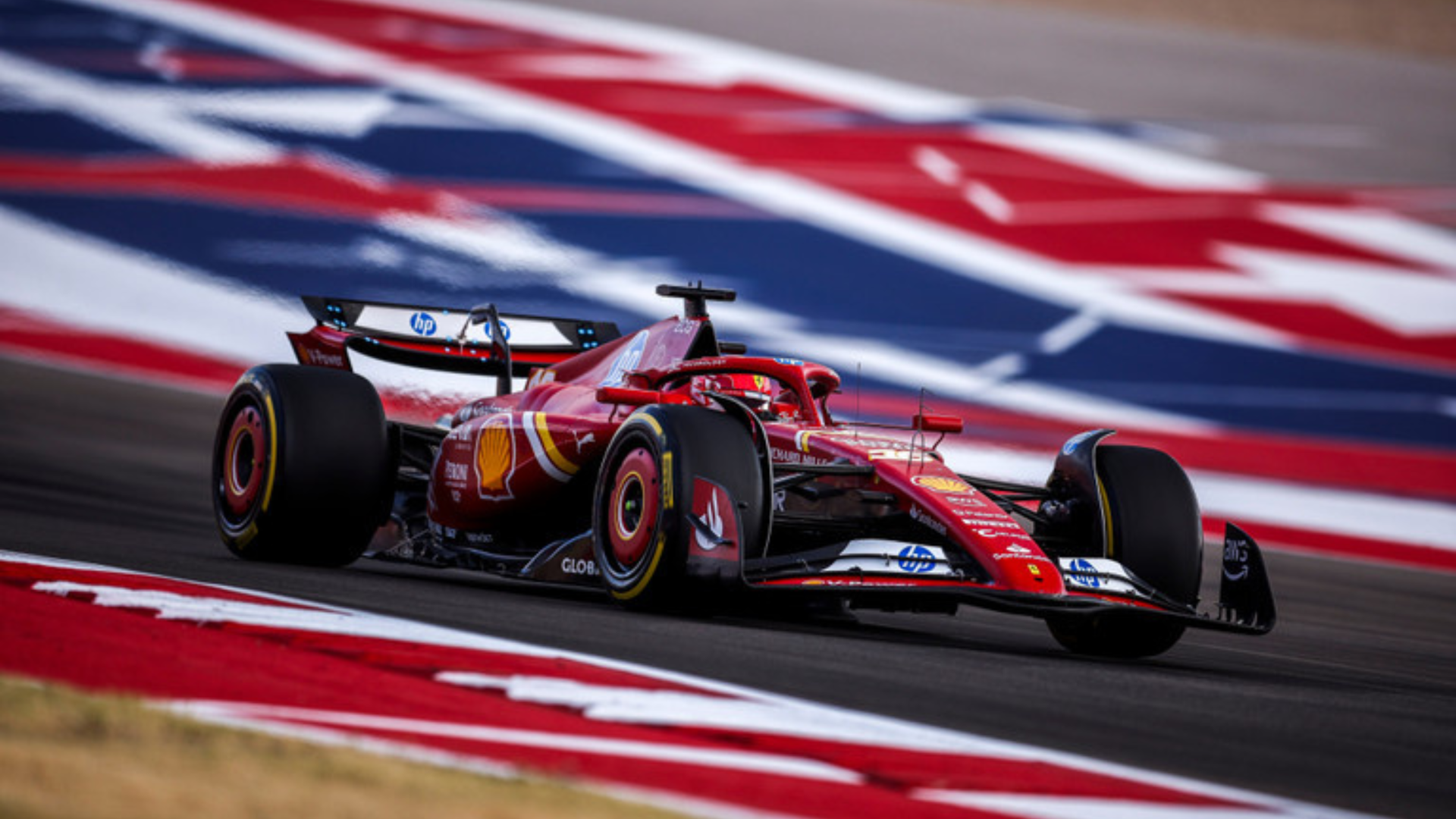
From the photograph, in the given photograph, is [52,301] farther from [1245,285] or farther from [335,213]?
[1245,285]

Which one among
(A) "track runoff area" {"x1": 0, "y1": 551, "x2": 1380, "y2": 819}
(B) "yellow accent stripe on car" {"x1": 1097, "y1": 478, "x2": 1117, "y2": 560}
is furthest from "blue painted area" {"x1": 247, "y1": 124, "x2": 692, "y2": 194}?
(A) "track runoff area" {"x1": 0, "y1": 551, "x2": 1380, "y2": 819}

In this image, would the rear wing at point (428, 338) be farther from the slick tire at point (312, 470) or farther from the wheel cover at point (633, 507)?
the wheel cover at point (633, 507)

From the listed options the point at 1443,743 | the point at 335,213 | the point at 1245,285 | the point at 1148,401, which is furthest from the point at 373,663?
the point at 1245,285

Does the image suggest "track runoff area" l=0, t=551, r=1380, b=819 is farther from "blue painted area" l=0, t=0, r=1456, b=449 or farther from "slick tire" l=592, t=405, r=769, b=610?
"blue painted area" l=0, t=0, r=1456, b=449

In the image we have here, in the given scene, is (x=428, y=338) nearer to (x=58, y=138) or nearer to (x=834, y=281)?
(x=834, y=281)

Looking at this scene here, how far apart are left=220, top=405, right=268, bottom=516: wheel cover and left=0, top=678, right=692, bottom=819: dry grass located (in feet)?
17.1

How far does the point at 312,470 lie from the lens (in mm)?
9992

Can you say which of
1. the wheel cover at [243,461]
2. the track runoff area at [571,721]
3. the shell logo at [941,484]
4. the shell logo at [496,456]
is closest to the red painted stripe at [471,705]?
the track runoff area at [571,721]

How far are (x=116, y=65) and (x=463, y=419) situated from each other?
1766 cm

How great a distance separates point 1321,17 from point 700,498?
36.8 metres

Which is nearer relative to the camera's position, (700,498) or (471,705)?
(471,705)

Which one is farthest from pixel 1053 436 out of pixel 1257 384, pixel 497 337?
pixel 497 337

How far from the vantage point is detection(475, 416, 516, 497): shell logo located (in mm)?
10055

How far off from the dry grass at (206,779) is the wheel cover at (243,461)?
5.21 m
